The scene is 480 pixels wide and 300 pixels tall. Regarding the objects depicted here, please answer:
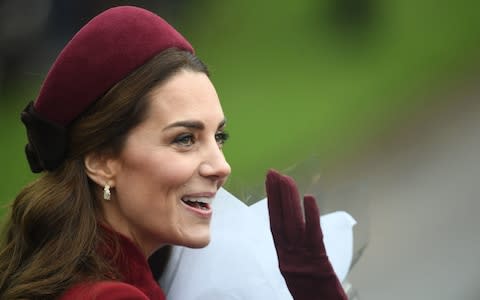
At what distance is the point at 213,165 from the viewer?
→ 4.20 ft

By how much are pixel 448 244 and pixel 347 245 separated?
581 millimetres

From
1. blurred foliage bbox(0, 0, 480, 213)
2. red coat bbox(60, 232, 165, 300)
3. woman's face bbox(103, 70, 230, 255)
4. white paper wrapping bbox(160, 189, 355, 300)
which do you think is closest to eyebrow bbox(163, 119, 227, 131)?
woman's face bbox(103, 70, 230, 255)

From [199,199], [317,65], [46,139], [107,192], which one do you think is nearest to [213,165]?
[199,199]

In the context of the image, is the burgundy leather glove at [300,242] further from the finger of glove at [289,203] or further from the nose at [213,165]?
the nose at [213,165]

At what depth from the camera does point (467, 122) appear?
2219 mm

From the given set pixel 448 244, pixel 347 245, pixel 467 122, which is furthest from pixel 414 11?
pixel 347 245

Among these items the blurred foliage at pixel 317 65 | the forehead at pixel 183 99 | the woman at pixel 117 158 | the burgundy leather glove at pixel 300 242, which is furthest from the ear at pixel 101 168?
the blurred foliage at pixel 317 65

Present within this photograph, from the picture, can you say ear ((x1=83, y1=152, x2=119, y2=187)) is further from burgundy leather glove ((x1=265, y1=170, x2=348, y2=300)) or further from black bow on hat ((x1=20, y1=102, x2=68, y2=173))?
burgundy leather glove ((x1=265, y1=170, x2=348, y2=300))

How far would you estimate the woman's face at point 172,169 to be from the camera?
4.08 feet

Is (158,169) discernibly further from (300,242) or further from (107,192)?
(300,242)

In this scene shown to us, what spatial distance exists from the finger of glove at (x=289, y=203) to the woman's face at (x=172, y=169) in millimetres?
131

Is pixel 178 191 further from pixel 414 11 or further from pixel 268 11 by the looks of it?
pixel 414 11

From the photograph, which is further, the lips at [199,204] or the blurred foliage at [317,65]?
the blurred foliage at [317,65]

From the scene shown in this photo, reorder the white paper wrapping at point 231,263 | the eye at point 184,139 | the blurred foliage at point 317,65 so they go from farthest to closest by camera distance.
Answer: the blurred foliage at point 317,65, the white paper wrapping at point 231,263, the eye at point 184,139
